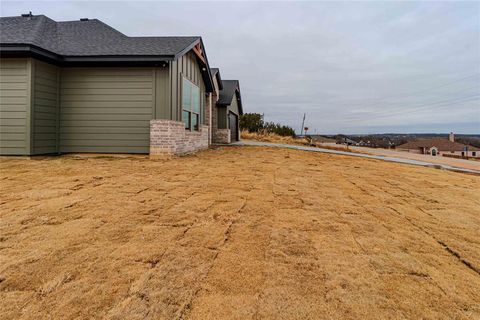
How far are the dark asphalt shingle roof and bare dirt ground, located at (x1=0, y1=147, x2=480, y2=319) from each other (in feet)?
16.9

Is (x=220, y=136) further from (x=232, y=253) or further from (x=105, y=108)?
(x=232, y=253)

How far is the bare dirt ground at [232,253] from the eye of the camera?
64.1 inches

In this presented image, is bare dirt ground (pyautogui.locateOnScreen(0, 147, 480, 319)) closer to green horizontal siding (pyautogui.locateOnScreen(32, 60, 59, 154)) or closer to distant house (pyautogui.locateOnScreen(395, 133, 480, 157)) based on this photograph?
green horizontal siding (pyautogui.locateOnScreen(32, 60, 59, 154))

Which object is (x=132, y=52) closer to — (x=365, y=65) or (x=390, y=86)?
(x=365, y=65)

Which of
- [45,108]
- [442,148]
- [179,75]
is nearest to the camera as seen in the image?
[45,108]

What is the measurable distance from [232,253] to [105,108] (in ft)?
25.6

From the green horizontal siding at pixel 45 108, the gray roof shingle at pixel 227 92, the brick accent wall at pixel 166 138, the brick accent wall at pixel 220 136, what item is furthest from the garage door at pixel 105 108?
the gray roof shingle at pixel 227 92

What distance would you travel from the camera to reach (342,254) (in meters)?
2.34

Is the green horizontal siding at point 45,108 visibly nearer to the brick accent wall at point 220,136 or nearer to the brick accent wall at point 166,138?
the brick accent wall at point 166,138

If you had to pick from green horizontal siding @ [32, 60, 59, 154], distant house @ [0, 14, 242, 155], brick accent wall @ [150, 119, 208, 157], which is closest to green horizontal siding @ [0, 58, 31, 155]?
distant house @ [0, 14, 242, 155]

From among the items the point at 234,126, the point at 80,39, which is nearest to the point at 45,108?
the point at 80,39

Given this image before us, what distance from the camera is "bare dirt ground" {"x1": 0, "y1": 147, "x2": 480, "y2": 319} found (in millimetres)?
1629

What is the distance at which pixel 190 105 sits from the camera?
10.3 metres

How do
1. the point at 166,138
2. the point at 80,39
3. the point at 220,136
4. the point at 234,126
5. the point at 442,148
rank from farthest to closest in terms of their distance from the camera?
1. the point at 442,148
2. the point at 234,126
3. the point at 220,136
4. the point at 80,39
5. the point at 166,138
